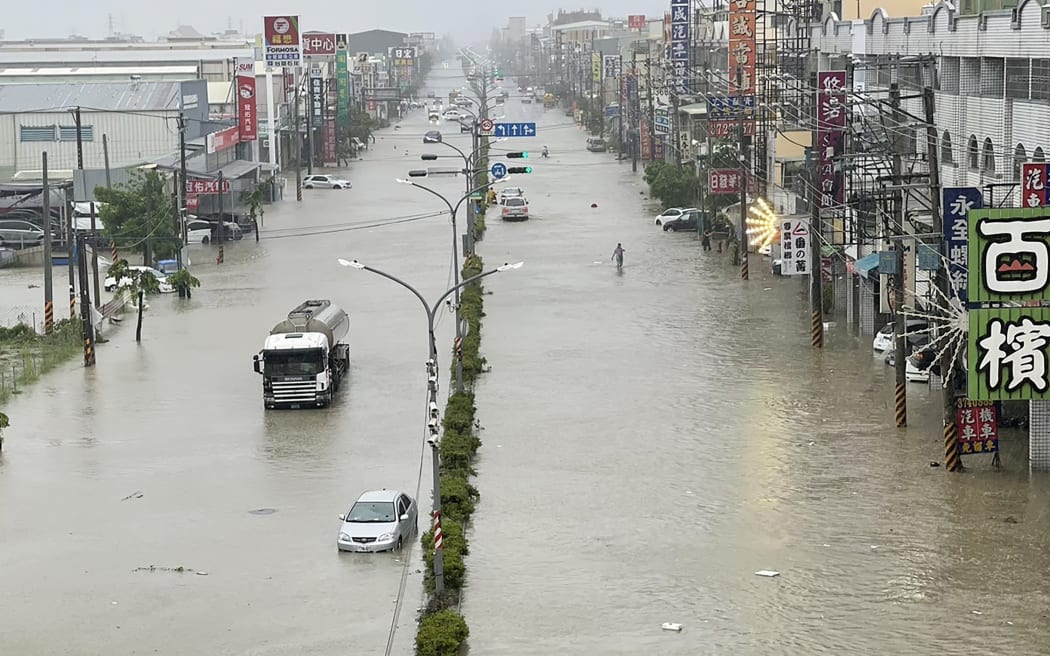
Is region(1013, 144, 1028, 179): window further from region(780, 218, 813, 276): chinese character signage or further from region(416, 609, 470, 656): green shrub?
region(416, 609, 470, 656): green shrub

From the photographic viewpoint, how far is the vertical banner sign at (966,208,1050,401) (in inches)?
1035

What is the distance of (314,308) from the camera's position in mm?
42125

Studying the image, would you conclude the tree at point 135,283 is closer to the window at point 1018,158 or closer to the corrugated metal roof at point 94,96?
the window at point 1018,158

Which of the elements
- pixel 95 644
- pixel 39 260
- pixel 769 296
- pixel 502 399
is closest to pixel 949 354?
pixel 502 399

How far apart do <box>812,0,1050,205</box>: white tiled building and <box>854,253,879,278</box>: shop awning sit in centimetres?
337

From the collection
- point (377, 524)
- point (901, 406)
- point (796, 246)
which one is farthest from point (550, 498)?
point (796, 246)

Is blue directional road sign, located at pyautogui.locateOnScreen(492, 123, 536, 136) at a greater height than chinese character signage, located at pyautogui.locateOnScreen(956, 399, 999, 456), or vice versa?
blue directional road sign, located at pyautogui.locateOnScreen(492, 123, 536, 136)

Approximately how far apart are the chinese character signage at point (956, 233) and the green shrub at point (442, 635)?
13.4m

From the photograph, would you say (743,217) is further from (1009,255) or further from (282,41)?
(282,41)

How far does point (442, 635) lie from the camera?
878 inches

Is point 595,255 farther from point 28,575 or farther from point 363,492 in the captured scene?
point 28,575

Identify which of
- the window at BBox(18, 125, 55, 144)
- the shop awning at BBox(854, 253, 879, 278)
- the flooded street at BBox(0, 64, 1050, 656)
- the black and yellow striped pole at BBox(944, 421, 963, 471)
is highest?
the window at BBox(18, 125, 55, 144)

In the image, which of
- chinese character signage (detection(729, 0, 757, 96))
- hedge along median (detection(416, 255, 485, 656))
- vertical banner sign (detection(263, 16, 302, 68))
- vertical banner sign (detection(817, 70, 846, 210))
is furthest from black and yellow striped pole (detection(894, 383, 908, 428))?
vertical banner sign (detection(263, 16, 302, 68))

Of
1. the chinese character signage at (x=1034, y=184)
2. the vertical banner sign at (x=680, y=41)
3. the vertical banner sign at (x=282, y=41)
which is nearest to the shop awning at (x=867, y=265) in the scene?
the chinese character signage at (x=1034, y=184)
